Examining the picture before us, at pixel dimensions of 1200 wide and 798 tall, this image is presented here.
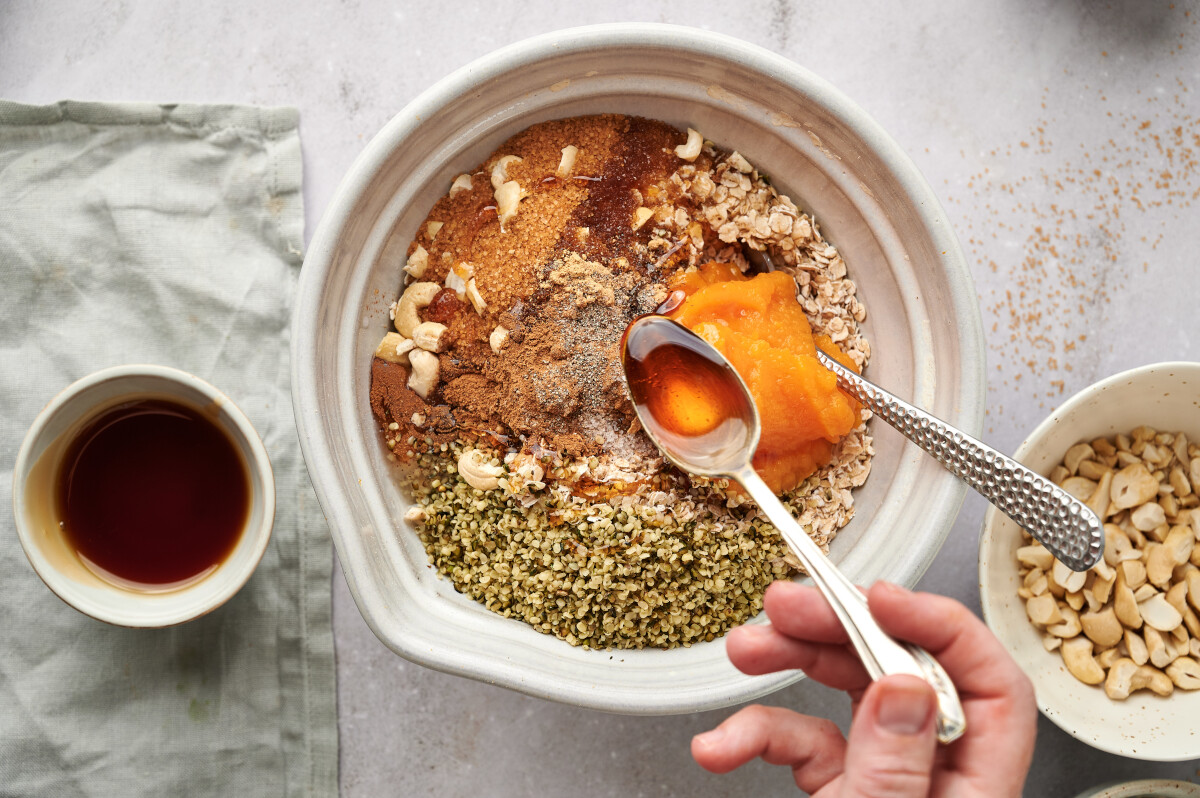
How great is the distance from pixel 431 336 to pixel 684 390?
42 cm

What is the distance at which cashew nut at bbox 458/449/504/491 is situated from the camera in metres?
1.28

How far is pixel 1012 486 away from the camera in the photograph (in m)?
1.13

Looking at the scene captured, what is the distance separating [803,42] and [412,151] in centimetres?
77

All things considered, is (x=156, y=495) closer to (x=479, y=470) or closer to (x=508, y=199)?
(x=479, y=470)

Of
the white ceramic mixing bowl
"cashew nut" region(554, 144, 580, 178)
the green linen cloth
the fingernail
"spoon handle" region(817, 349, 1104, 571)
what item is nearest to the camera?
the fingernail

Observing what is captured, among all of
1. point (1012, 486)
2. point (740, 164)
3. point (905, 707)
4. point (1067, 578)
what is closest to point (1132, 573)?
point (1067, 578)

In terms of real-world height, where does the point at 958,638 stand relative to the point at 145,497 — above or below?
above

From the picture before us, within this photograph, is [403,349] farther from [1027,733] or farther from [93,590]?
[1027,733]

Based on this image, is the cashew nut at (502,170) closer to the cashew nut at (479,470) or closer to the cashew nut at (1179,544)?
the cashew nut at (479,470)

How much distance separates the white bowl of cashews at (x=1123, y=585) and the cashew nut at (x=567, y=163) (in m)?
0.89

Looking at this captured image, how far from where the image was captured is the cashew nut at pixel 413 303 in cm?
132

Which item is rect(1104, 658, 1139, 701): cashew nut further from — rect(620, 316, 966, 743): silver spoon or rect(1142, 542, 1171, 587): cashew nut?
rect(620, 316, 966, 743): silver spoon

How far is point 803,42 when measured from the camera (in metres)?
1.51

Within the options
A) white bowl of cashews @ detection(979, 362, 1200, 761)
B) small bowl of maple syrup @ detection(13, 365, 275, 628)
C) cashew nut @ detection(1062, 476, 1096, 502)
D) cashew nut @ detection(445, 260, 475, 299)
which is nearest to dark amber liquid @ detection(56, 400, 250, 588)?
small bowl of maple syrup @ detection(13, 365, 275, 628)
